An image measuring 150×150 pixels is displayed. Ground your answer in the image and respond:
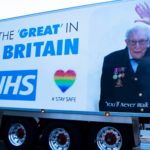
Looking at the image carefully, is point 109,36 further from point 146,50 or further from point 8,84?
point 8,84

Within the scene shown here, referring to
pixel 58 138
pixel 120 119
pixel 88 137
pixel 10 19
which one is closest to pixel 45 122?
pixel 58 138

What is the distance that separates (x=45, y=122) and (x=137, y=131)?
2.58 meters

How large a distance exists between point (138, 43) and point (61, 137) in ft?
9.58

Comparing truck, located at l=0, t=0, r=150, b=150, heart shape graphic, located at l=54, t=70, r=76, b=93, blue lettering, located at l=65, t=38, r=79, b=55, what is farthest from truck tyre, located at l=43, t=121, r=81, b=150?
blue lettering, located at l=65, t=38, r=79, b=55

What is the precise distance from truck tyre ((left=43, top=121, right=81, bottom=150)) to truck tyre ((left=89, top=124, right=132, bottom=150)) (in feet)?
1.30

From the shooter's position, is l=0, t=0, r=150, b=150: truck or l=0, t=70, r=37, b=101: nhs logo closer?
l=0, t=0, r=150, b=150: truck

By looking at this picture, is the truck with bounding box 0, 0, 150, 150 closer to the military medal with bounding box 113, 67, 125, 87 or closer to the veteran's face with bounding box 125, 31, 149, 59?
the veteran's face with bounding box 125, 31, 149, 59

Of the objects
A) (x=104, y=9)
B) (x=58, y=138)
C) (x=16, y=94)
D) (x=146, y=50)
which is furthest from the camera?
(x=16, y=94)

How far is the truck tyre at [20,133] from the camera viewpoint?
1001 centimetres

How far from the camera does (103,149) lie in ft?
28.9

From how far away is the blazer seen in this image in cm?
827

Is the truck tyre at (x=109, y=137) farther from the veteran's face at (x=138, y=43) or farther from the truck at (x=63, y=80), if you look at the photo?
the veteran's face at (x=138, y=43)

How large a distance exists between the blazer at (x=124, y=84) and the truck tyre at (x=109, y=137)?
0.46 meters

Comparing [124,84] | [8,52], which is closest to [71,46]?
[124,84]
